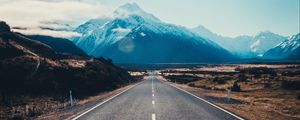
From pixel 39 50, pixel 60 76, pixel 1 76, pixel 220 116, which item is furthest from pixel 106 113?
pixel 39 50

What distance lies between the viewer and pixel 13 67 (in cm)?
4138

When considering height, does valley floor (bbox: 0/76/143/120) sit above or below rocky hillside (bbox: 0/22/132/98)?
below

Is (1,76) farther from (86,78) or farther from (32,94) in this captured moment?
(86,78)

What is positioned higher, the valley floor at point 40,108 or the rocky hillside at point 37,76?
the rocky hillside at point 37,76

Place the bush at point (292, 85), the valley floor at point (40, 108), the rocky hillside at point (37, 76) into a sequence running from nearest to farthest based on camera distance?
the valley floor at point (40, 108) → the rocky hillside at point (37, 76) → the bush at point (292, 85)

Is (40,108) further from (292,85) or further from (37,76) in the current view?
(292,85)

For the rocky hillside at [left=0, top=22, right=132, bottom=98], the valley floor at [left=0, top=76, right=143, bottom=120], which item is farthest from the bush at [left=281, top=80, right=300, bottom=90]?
the rocky hillside at [left=0, top=22, right=132, bottom=98]

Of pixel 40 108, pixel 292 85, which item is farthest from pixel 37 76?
pixel 292 85

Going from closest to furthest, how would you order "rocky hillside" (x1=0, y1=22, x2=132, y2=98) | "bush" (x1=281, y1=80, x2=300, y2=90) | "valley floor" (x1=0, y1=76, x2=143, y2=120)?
"valley floor" (x1=0, y1=76, x2=143, y2=120) → "rocky hillside" (x1=0, y1=22, x2=132, y2=98) → "bush" (x1=281, y1=80, x2=300, y2=90)

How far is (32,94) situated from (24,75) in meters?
4.09

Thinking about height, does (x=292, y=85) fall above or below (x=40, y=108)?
above

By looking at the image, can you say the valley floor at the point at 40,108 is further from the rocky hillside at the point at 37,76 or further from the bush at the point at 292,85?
the bush at the point at 292,85

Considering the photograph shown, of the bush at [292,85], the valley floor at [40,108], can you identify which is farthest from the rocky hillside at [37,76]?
the bush at [292,85]

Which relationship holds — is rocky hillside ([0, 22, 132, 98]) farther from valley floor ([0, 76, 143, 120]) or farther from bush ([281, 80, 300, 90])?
bush ([281, 80, 300, 90])
